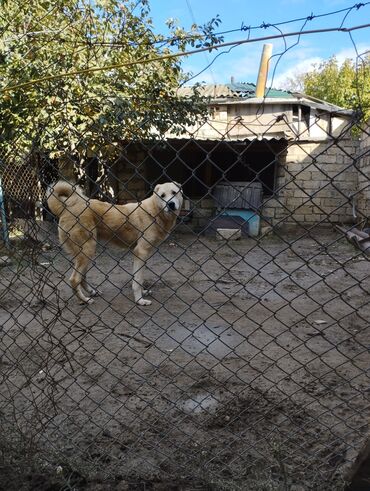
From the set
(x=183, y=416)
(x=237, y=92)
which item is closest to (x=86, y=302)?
(x=183, y=416)

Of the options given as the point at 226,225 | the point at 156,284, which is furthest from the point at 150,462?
the point at 226,225

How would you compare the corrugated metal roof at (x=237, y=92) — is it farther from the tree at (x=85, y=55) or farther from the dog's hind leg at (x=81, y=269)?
the dog's hind leg at (x=81, y=269)

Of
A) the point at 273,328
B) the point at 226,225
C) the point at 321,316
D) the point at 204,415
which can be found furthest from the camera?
the point at 226,225

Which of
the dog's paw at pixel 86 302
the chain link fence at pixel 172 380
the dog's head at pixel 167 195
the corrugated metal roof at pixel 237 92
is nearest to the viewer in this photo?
the chain link fence at pixel 172 380

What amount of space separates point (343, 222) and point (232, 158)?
10.5 feet

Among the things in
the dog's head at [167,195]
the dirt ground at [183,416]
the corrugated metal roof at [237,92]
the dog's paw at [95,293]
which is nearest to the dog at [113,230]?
the dog's head at [167,195]

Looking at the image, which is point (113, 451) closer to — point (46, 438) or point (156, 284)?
point (46, 438)

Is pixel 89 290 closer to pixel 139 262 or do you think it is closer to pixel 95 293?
pixel 95 293

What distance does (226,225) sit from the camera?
29.6 feet

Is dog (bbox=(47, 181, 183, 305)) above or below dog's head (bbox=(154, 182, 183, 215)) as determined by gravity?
below

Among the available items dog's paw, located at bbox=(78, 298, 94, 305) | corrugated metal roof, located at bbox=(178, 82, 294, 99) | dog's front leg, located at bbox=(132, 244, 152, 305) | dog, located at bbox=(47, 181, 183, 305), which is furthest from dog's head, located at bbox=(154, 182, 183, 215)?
corrugated metal roof, located at bbox=(178, 82, 294, 99)

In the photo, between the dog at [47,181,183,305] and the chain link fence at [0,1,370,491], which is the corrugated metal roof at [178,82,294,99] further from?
the chain link fence at [0,1,370,491]

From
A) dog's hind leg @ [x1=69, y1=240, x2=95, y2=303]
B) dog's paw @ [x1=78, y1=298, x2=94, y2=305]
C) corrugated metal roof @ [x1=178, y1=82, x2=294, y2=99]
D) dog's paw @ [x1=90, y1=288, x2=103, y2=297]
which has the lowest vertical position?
dog's paw @ [x1=90, y1=288, x2=103, y2=297]

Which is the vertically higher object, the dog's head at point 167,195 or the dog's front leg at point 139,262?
the dog's head at point 167,195
